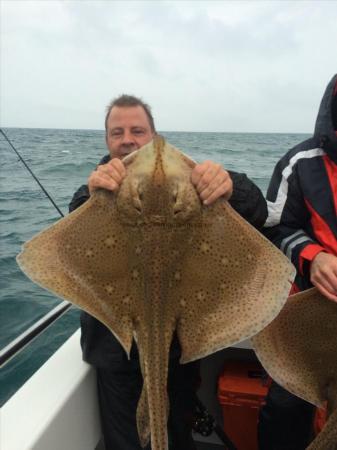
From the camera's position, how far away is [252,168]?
74.8 feet

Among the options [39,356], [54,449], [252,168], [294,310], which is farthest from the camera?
[252,168]

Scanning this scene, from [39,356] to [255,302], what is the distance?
3884 millimetres

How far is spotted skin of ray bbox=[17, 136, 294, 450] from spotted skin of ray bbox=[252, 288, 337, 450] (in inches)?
14.8

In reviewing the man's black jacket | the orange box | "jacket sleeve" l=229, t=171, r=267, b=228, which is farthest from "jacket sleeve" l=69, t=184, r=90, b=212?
the orange box

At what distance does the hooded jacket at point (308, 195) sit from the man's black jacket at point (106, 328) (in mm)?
178

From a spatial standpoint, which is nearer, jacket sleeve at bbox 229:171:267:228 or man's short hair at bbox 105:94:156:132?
jacket sleeve at bbox 229:171:267:228

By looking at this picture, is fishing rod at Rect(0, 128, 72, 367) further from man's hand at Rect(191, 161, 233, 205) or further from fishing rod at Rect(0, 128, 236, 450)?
man's hand at Rect(191, 161, 233, 205)

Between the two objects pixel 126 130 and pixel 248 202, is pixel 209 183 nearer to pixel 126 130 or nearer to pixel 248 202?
pixel 248 202

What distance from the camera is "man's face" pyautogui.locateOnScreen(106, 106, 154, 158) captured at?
2.71 meters

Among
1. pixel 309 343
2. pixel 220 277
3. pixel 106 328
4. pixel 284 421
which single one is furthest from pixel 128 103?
pixel 284 421

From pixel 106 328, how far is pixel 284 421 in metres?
1.25

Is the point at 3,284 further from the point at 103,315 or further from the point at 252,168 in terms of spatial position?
the point at 252,168

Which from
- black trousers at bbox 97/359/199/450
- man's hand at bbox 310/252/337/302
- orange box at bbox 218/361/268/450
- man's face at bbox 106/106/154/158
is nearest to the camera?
man's hand at bbox 310/252/337/302

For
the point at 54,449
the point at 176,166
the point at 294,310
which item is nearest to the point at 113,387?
the point at 54,449
